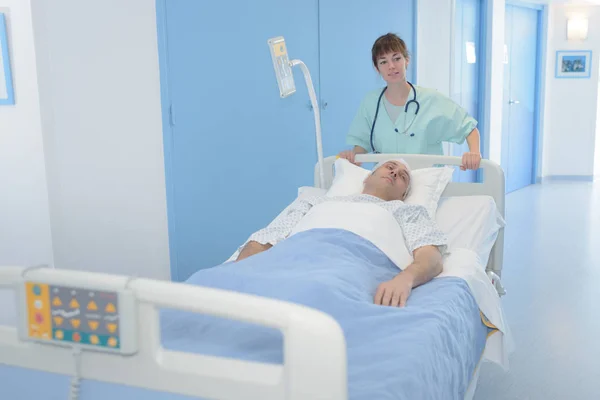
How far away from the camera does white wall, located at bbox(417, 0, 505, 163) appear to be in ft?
15.8

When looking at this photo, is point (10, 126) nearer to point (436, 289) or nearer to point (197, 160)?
point (197, 160)

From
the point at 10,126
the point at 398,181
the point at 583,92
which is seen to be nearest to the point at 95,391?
the point at 398,181

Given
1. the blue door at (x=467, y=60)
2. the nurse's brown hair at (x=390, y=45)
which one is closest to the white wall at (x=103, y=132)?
the nurse's brown hair at (x=390, y=45)

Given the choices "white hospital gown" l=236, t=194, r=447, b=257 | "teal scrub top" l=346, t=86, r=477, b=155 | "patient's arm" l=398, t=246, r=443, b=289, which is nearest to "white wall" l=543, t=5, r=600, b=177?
"teal scrub top" l=346, t=86, r=477, b=155

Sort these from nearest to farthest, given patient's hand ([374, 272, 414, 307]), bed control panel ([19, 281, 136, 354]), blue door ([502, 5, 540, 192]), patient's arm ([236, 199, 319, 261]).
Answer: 1. bed control panel ([19, 281, 136, 354])
2. patient's hand ([374, 272, 414, 307])
3. patient's arm ([236, 199, 319, 261])
4. blue door ([502, 5, 540, 192])

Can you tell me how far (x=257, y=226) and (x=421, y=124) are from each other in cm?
114

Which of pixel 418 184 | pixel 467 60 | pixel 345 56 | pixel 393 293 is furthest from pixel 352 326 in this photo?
pixel 467 60

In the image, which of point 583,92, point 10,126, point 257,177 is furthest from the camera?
point 583,92

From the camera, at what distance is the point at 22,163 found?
255cm

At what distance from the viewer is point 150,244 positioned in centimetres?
298

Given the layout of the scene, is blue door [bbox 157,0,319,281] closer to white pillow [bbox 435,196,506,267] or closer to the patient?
the patient

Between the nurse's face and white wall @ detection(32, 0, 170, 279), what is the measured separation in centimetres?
99

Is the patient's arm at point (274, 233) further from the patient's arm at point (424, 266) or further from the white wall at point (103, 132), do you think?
A: the white wall at point (103, 132)

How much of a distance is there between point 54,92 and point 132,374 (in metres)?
1.89
